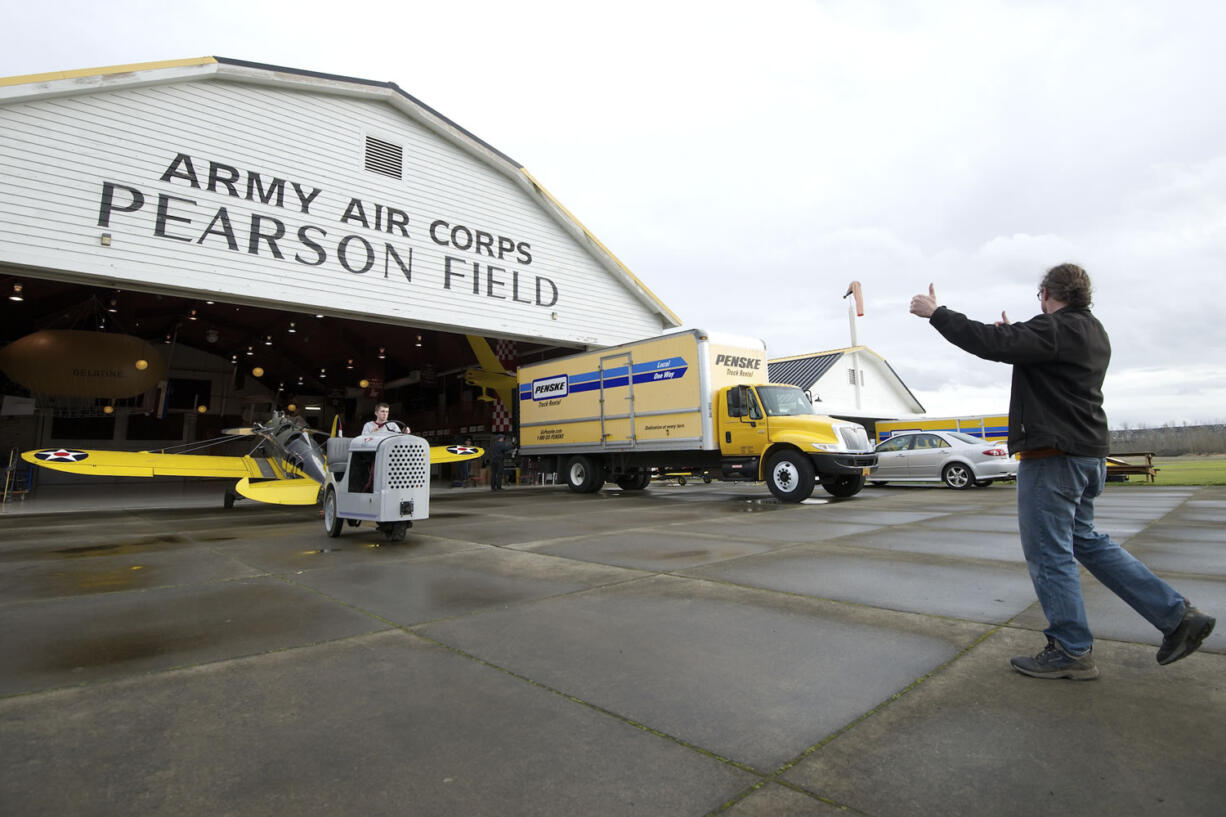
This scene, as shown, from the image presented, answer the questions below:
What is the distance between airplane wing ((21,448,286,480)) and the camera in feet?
25.4

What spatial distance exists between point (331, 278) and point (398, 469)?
7791 millimetres

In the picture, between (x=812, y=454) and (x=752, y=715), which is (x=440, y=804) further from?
(x=812, y=454)

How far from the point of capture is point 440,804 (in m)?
1.49

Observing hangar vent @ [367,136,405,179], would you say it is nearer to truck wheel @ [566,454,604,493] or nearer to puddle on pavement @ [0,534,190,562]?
truck wheel @ [566,454,604,493]

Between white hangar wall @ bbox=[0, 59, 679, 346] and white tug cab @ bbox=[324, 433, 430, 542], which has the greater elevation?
white hangar wall @ bbox=[0, 59, 679, 346]

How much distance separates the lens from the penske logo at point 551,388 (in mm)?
14531

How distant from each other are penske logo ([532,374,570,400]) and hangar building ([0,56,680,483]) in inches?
50.4

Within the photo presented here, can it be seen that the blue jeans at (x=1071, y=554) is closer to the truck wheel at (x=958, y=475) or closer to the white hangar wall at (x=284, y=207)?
the white hangar wall at (x=284, y=207)

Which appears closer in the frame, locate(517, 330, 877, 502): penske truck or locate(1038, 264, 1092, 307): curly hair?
locate(1038, 264, 1092, 307): curly hair

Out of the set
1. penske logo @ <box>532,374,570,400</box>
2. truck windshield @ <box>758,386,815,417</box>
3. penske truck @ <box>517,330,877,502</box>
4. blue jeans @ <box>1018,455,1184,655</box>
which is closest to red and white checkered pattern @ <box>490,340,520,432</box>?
penske logo @ <box>532,374,570,400</box>

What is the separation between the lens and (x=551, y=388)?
14930 mm

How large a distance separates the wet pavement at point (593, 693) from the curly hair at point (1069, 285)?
1.61 metres

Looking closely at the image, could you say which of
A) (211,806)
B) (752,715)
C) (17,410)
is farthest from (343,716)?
(17,410)

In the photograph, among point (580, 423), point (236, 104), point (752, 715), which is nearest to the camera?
point (752, 715)
